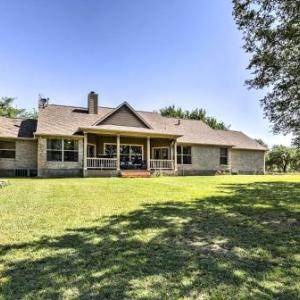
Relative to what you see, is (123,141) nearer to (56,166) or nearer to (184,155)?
(184,155)

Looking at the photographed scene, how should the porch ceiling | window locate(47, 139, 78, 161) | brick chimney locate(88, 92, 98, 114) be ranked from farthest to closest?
brick chimney locate(88, 92, 98, 114) → window locate(47, 139, 78, 161) → the porch ceiling

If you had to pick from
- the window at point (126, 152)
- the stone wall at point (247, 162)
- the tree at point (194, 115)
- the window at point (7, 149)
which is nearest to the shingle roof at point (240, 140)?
the stone wall at point (247, 162)

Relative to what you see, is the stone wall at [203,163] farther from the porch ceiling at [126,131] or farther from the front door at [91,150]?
the front door at [91,150]

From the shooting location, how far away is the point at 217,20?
49.6ft

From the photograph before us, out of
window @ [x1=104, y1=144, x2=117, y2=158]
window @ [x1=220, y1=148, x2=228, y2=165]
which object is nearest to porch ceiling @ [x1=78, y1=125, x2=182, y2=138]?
window @ [x1=104, y1=144, x2=117, y2=158]

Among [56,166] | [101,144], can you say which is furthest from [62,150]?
[101,144]

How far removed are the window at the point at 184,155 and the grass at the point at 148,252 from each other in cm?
1876

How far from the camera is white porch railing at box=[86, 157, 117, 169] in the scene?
22109mm

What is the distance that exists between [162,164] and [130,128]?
3724mm

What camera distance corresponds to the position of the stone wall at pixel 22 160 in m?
21.9

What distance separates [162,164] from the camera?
24.4 m

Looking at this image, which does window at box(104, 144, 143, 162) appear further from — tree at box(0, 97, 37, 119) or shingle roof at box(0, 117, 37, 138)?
tree at box(0, 97, 37, 119)

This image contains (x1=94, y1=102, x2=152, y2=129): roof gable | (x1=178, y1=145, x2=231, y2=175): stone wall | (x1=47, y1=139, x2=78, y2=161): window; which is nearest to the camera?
(x1=47, y1=139, x2=78, y2=161): window

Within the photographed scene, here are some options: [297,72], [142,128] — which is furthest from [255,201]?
[142,128]
